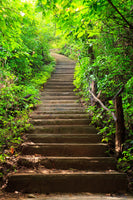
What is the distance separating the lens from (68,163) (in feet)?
8.97

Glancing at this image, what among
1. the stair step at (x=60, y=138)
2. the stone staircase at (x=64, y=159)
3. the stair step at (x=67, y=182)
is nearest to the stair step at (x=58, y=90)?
the stone staircase at (x=64, y=159)

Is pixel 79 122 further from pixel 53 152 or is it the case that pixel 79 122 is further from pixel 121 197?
pixel 121 197

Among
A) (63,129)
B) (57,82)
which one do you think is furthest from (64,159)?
(57,82)

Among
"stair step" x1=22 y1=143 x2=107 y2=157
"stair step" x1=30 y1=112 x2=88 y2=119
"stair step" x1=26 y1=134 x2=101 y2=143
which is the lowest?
"stair step" x1=22 y1=143 x2=107 y2=157

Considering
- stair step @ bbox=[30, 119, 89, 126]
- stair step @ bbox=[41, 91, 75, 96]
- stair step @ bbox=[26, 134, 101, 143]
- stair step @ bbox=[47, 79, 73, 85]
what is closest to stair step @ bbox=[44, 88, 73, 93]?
stair step @ bbox=[41, 91, 75, 96]

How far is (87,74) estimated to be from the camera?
5.54 m

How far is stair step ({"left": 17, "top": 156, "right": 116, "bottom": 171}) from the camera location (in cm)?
272

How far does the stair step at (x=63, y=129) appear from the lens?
3.77 meters

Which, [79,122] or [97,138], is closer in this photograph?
[97,138]

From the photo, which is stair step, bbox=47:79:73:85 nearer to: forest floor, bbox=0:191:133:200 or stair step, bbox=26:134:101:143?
stair step, bbox=26:134:101:143

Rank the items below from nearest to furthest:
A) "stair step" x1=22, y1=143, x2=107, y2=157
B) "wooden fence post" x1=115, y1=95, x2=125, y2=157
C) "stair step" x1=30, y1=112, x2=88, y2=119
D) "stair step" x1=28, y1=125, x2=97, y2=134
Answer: "wooden fence post" x1=115, y1=95, x2=125, y2=157 < "stair step" x1=22, y1=143, x2=107, y2=157 < "stair step" x1=28, y1=125, x2=97, y2=134 < "stair step" x1=30, y1=112, x2=88, y2=119

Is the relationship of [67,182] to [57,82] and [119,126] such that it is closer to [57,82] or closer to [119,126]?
[119,126]

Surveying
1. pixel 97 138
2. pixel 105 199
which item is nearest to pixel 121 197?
pixel 105 199

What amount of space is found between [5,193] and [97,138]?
212 cm
